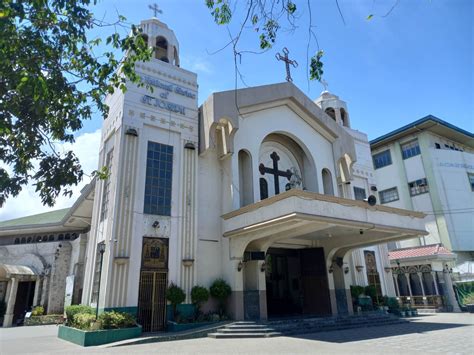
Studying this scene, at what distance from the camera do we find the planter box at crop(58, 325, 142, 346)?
33.2ft

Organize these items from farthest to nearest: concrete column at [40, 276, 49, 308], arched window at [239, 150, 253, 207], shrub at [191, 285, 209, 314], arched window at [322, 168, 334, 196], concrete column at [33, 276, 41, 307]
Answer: concrete column at [33, 276, 41, 307], concrete column at [40, 276, 49, 308], arched window at [322, 168, 334, 196], arched window at [239, 150, 253, 207], shrub at [191, 285, 209, 314]

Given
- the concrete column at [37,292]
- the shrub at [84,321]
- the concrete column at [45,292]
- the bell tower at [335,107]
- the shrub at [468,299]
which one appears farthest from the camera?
the bell tower at [335,107]

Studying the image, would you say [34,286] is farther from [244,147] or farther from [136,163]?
[244,147]

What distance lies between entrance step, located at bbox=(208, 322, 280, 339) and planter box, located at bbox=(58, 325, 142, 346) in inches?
96.5

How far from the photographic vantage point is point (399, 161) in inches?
1246

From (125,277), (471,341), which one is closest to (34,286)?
(125,277)

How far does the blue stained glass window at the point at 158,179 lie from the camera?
13.7 meters

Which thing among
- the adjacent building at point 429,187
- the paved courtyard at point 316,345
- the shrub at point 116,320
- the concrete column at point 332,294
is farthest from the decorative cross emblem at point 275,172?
the adjacent building at point 429,187

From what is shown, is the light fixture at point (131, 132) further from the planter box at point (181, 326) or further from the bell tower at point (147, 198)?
the planter box at point (181, 326)

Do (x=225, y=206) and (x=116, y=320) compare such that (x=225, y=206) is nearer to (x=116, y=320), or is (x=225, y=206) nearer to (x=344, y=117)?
(x=116, y=320)

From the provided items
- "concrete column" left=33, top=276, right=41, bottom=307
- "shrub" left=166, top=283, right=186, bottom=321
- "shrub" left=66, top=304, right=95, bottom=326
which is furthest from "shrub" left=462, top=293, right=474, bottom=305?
"concrete column" left=33, top=276, right=41, bottom=307

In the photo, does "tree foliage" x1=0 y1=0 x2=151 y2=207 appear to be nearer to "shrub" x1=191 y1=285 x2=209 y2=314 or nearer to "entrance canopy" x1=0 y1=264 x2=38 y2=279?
"shrub" x1=191 y1=285 x2=209 y2=314

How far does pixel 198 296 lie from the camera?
12.9 m

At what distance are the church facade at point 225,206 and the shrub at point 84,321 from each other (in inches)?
25.3
